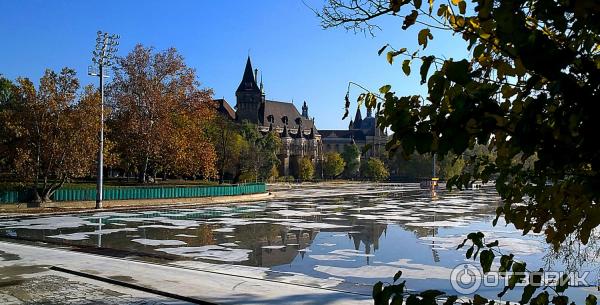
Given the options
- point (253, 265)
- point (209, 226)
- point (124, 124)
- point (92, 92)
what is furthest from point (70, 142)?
point (253, 265)

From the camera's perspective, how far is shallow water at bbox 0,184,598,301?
13938mm

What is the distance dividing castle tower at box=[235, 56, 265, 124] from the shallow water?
10590 cm

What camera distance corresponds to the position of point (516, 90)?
2.64 m

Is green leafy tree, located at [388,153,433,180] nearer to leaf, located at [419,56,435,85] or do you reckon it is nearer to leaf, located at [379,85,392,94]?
leaf, located at [379,85,392,94]

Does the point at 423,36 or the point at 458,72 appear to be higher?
the point at 423,36

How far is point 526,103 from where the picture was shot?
2.49m

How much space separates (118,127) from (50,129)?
12.1 metres

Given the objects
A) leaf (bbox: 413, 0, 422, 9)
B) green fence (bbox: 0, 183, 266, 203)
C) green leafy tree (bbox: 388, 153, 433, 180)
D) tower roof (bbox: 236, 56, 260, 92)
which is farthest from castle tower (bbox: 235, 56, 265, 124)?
leaf (bbox: 413, 0, 422, 9)

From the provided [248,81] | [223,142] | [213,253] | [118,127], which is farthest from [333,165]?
[213,253]

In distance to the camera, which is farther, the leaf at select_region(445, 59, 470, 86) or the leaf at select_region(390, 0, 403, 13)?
the leaf at select_region(390, 0, 403, 13)

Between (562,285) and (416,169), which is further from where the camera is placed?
(416,169)

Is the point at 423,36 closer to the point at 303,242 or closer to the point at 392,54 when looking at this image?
the point at 392,54

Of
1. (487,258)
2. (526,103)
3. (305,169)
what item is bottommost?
(487,258)

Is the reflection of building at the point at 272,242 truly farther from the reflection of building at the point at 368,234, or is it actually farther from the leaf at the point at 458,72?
the leaf at the point at 458,72
